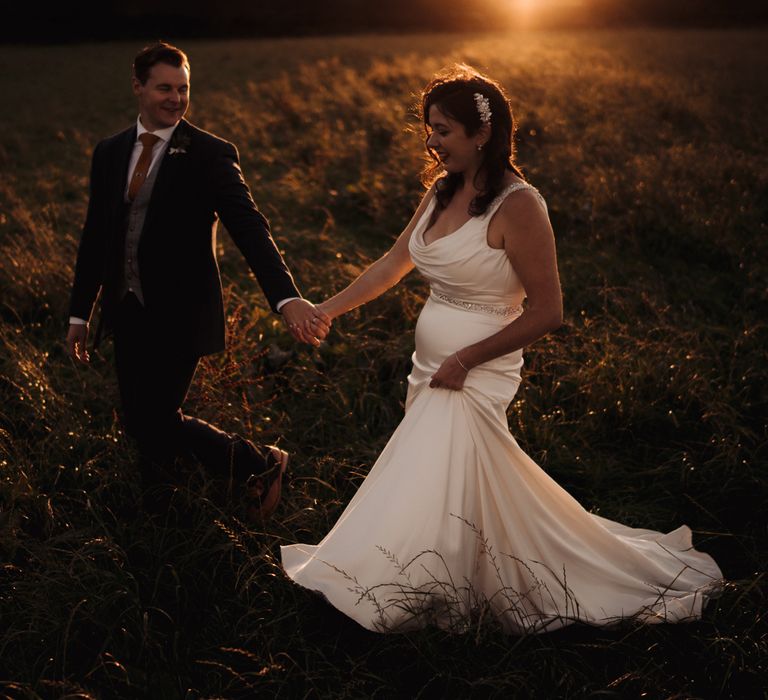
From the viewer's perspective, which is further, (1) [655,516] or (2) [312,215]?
(2) [312,215]

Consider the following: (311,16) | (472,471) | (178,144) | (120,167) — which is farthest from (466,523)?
(311,16)

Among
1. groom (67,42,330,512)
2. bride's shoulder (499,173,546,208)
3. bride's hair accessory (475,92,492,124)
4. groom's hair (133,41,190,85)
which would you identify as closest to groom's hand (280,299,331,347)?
groom (67,42,330,512)

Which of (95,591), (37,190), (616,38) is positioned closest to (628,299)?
(95,591)

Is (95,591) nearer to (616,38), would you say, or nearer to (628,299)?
(628,299)

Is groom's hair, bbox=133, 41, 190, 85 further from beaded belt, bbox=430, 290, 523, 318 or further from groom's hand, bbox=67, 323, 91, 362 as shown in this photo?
beaded belt, bbox=430, 290, 523, 318

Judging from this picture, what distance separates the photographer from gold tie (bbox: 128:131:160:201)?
10.3 feet

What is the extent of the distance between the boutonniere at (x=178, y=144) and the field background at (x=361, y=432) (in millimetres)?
1040

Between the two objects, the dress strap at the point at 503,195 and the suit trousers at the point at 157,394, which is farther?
the suit trousers at the point at 157,394

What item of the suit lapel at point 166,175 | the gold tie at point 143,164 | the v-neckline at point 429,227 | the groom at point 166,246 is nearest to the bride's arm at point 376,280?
the groom at point 166,246

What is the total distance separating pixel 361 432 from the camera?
4234 millimetres

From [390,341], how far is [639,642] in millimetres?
2557

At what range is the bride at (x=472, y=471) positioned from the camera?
106 inches

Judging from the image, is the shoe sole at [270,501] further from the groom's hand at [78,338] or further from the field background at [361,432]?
the groom's hand at [78,338]

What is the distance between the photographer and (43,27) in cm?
Answer: 2728
